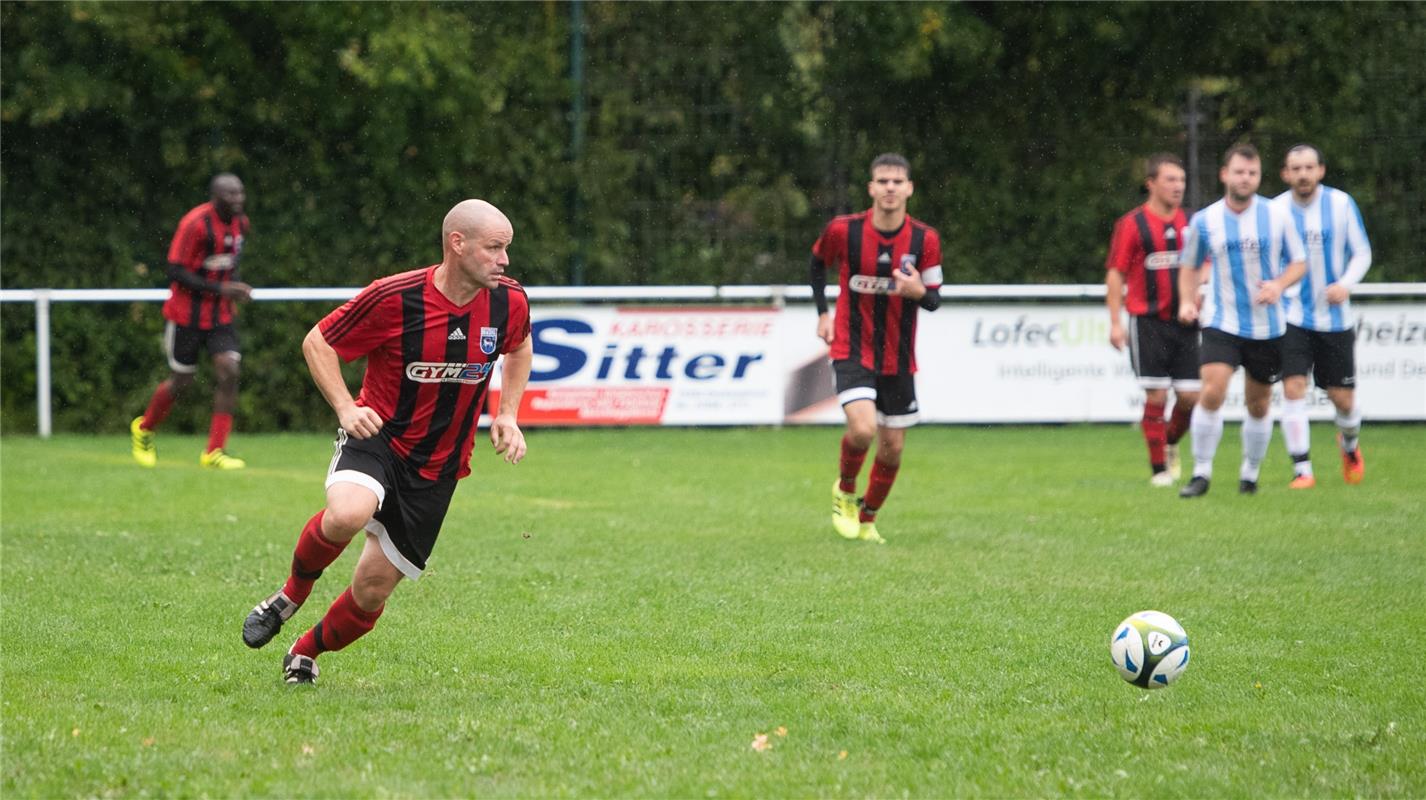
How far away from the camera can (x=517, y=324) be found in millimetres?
6098

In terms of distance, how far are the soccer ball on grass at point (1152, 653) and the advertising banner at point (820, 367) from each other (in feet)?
35.5

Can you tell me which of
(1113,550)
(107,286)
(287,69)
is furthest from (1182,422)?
(107,286)

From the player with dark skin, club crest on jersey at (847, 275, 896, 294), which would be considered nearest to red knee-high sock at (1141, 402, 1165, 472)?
club crest on jersey at (847, 275, 896, 294)

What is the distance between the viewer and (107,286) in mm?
17922

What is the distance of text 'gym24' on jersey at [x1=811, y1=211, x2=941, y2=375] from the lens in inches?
376

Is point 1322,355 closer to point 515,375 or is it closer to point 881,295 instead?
point 881,295

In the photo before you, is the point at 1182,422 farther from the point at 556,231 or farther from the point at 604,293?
the point at 556,231

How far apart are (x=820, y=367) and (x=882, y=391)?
23.5 ft

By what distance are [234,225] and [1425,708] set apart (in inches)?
406

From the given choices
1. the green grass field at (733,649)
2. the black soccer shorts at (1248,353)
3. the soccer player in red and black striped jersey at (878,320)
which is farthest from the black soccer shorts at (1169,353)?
the soccer player in red and black striped jersey at (878,320)

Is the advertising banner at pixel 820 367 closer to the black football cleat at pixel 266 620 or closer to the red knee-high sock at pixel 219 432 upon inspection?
the red knee-high sock at pixel 219 432

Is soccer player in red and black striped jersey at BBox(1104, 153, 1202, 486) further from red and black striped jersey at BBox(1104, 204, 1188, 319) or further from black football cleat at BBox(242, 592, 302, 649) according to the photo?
black football cleat at BBox(242, 592, 302, 649)

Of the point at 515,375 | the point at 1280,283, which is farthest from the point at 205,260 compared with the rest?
the point at 1280,283

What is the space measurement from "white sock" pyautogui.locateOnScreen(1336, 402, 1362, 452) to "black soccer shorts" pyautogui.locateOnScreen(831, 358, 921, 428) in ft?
14.0
